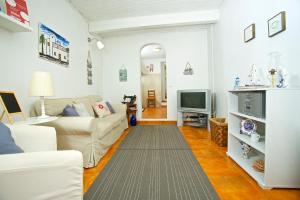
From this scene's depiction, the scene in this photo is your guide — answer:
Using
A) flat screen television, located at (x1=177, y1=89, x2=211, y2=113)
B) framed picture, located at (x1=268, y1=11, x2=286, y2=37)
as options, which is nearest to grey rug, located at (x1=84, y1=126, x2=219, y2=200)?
flat screen television, located at (x1=177, y1=89, x2=211, y2=113)

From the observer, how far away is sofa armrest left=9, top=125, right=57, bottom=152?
4.01 feet

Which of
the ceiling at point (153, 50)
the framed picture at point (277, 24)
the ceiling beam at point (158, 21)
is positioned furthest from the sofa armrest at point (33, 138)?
the ceiling at point (153, 50)

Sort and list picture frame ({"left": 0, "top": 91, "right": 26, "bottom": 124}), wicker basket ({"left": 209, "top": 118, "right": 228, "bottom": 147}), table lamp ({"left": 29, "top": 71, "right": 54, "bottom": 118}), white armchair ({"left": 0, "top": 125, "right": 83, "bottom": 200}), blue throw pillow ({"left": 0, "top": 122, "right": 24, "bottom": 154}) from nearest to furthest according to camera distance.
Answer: white armchair ({"left": 0, "top": 125, "right": 83, "bottom": 200}), blue throw pillow ({"left": 0, "top": 122, "right": 24, "bottom": 154}), picture frame ({"left": 0, "top": 91, "right": 26, "bottom": 124}), table lamp ({"left": 29, "top": 71, "right": 54, "bottom": 118}), wicker basket ({"left": 209, "top": 118, "right": 228, "bottom": 147})

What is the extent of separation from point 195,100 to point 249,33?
6.30ft

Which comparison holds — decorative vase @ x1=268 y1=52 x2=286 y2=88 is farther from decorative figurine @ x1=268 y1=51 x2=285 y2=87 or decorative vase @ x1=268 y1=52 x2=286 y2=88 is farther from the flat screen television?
the flat screen television

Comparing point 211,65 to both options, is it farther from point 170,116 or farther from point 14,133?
point 14,133

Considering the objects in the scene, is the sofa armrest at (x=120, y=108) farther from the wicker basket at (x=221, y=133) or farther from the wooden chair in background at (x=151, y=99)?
the wooden chair in background at (x=151, y=99)

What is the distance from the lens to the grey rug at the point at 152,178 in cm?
139

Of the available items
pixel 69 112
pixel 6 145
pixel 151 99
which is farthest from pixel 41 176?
pixel 151 99

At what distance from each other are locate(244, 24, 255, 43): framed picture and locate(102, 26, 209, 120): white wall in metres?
2.02

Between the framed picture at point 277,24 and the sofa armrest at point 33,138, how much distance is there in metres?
2.45

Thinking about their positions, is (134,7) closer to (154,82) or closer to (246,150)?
(246,150)

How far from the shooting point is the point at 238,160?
1.98m

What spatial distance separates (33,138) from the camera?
4.10 feet
